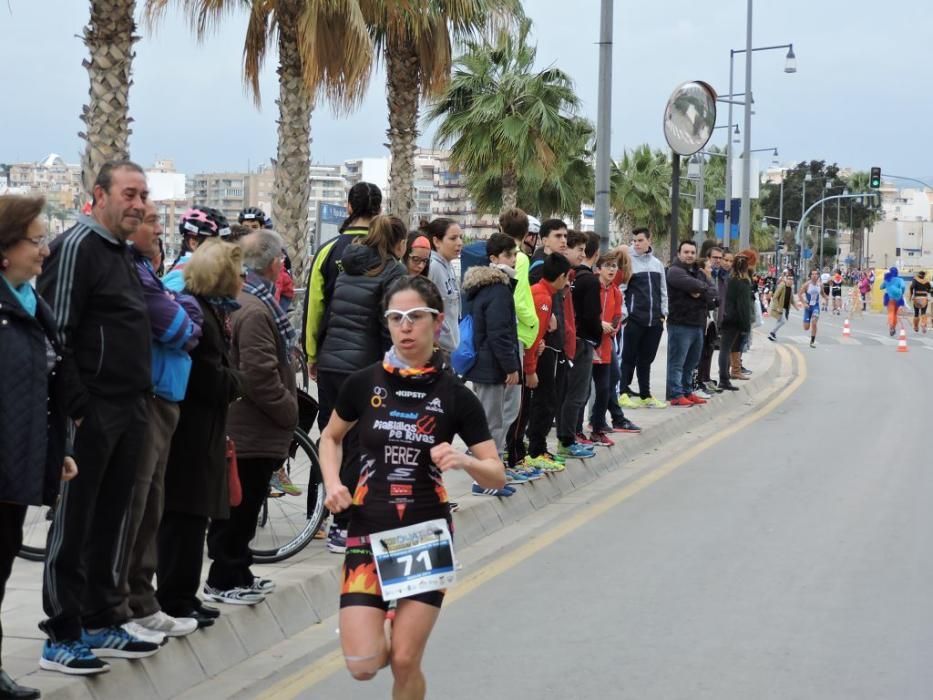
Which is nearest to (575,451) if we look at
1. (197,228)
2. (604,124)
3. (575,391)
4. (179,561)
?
(575,391)

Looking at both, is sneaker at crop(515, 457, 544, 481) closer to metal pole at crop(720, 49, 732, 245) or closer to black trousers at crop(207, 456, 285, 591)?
black trousers at crop(207, 456, 285, 591)

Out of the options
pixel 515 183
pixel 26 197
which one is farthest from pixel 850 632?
pixel 515 183

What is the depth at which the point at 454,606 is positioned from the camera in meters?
7.36

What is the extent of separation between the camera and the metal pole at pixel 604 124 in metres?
16.0

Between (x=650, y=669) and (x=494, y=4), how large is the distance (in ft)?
60.1

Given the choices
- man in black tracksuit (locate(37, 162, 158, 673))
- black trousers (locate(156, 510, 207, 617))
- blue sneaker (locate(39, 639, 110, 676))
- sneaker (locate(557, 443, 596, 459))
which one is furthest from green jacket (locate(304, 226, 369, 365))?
sneaker (locate(557, 443, 596, 459))

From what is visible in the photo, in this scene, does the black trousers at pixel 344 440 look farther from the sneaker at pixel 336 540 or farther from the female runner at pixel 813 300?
the female runner at pixel 813 300

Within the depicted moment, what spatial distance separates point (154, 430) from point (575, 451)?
22.4ft

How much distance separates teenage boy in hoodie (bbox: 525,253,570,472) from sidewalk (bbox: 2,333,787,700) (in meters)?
0.31

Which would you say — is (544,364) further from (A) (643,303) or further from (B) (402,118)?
(B) (402,118)

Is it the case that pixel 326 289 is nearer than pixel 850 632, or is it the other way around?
pixel 850 632

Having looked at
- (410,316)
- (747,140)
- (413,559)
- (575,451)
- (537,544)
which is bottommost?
(537,544)

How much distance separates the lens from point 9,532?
4938mm

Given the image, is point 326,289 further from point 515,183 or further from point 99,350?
point 515,183
